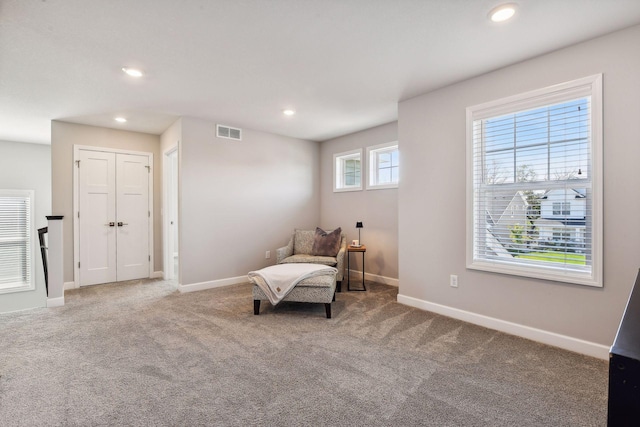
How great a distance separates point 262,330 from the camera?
3.00 metres

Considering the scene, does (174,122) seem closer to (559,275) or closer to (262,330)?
(262,330)

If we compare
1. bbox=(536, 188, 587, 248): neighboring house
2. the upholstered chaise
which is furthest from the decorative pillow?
bbox=(536, 188, 587, 248): neighboring house

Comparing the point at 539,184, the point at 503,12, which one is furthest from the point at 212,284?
the point at 503,12

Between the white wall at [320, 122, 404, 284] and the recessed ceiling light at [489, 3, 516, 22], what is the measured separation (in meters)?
2.59

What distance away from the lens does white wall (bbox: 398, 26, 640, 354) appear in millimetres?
2285

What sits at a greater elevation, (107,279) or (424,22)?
(424,22)

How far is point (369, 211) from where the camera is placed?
16.8 ft

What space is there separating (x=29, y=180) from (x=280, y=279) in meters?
5.98

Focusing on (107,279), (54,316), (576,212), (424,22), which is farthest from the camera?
(107,279)

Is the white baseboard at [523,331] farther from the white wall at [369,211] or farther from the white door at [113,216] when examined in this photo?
the white door at [113,216]

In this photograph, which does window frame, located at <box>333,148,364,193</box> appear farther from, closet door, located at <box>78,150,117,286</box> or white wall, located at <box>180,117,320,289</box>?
closet door, located at <box>78,150,117,286</box>

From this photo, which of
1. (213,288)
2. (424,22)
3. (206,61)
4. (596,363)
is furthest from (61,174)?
(596,363)

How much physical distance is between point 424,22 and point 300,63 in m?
1.12

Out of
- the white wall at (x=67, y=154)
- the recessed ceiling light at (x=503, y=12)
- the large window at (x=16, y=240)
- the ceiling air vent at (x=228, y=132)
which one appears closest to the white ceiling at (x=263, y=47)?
the recessed ceiling light at (x=503, y=12)
